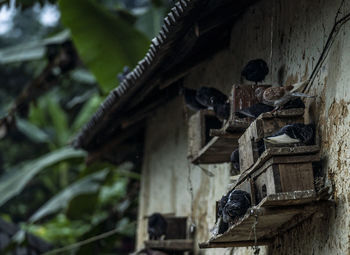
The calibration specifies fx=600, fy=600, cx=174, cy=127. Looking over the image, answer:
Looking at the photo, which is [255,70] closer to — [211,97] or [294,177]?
[211,97]

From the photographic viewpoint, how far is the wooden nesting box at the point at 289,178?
283 centimetres

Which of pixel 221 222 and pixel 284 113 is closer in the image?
pixel 284 113

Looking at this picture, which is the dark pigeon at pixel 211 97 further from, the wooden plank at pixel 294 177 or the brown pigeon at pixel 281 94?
the wooden plank at pixel 294 177

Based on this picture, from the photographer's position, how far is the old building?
116 inches

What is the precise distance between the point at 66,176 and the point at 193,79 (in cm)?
802

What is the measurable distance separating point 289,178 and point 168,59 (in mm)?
1683

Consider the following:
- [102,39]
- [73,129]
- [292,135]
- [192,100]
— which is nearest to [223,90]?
[192,100]

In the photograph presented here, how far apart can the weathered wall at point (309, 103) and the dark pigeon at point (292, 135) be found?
10cm

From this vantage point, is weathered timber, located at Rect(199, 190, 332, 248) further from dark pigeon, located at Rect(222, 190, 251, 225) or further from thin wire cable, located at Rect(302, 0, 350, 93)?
thin wire cable, located at Rect(302, 0, 350, 93)

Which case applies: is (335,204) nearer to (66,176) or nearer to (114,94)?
(114,94)

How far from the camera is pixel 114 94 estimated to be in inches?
200

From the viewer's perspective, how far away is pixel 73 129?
12711 mm

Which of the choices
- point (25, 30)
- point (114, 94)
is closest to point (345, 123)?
point (114, 94)

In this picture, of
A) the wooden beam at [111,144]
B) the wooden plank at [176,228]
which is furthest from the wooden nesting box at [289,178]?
the wooden beam at [111,144]
